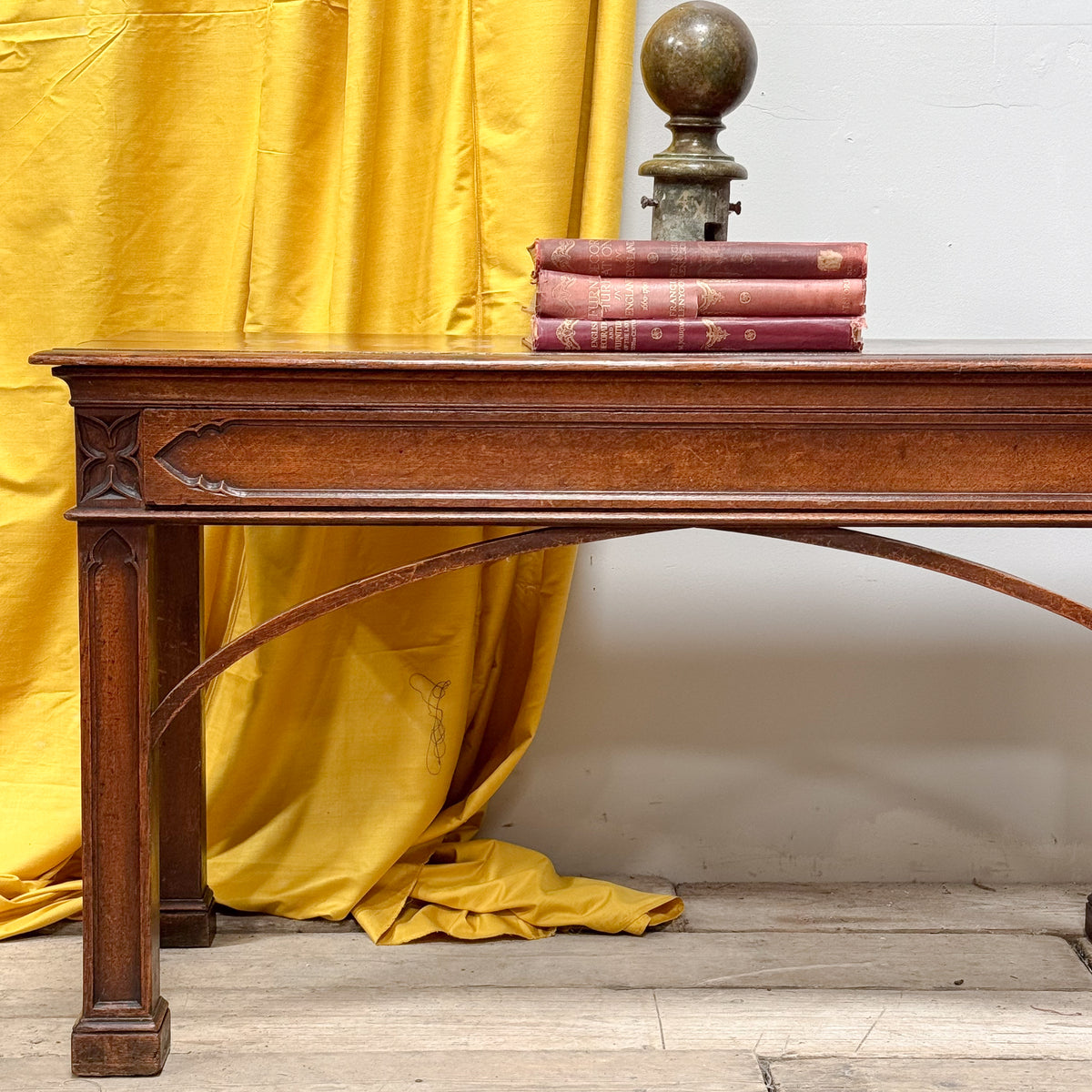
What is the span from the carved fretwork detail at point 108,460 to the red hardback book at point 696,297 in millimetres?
443

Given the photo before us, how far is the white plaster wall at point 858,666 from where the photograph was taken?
186cm

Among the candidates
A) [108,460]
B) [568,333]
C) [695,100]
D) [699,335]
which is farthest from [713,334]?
[108,460]

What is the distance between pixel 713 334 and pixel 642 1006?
782 mm

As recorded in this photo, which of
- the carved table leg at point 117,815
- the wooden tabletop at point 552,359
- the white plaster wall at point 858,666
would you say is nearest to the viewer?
the wooden tabletop at point 552,359

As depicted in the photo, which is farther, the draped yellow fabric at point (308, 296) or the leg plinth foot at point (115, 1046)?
the draped yellow fabric at point (308, 296)

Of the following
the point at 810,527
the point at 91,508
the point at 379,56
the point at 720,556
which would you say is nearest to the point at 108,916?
the point at 91,508

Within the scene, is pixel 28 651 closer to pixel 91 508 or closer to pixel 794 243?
pixel 91 508

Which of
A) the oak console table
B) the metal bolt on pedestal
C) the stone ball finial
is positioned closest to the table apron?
the oak console table

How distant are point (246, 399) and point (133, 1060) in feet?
2.31

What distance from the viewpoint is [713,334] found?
1.34m

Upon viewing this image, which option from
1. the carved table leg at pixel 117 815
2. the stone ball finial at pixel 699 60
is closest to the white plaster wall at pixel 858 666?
the stone ball finial at pixel 699 60

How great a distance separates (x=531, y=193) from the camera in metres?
1.77

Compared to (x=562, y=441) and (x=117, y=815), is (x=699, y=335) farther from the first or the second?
(x=117, y=815)

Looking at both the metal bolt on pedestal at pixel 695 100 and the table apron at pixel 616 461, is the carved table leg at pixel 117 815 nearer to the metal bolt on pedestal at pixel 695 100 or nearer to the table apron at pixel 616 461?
the table apron at pixel 616 461
